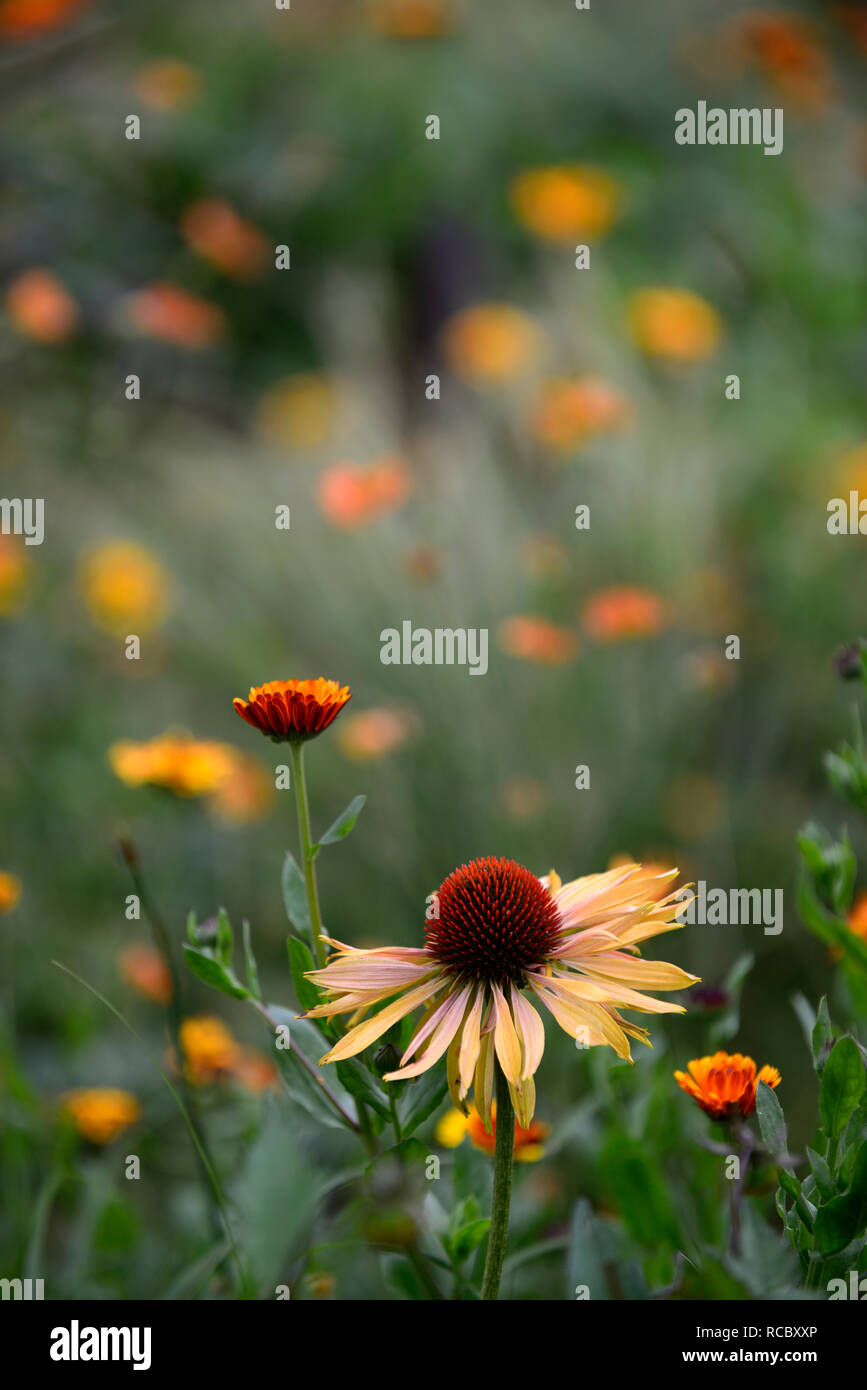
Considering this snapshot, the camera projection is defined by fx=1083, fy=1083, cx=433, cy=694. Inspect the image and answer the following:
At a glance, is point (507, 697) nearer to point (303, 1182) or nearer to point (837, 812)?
point (837, 812)

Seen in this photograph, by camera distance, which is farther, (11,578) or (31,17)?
(31,17)

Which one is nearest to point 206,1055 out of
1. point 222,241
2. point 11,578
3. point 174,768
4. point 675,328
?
point 174,768

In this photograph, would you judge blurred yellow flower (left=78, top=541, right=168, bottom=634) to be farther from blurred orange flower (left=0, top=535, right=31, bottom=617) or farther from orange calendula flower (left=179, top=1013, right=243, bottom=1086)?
orange calendula flower (left=179, top=1013, right=243, bottom=1086)

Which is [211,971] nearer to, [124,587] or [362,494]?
[362,494]

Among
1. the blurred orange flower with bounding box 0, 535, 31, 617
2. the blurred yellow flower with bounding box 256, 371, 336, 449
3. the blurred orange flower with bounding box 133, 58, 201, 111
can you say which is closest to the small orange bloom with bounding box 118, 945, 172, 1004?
the blurred orange flower with bounding box 0, 535, 31, 617

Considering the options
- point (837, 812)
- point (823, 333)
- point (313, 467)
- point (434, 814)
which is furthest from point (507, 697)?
point (823, 333)

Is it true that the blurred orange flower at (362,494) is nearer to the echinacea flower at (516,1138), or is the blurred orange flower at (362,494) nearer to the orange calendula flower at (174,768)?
the orange calendula flower at (174,768)

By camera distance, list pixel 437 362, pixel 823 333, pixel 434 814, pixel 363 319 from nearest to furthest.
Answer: pixel 434 814
pixel 823 333
pixel 363 319
pixel 437 362
